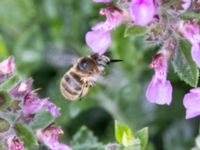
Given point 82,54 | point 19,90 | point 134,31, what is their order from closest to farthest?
point 134,31, point 19,90, point 82,54

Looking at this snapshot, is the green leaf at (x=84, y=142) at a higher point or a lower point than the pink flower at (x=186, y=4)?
lower

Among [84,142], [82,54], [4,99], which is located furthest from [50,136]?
[82,54]

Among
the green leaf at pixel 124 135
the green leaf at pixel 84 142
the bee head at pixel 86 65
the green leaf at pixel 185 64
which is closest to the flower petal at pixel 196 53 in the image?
the green leaf at pixel 185 64

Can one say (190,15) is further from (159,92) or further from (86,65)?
(86,65)

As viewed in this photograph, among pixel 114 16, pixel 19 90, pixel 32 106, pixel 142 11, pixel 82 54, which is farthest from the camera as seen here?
pixel 82 54

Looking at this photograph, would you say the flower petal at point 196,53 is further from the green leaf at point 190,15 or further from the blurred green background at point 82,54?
the blurred green background at point 82,54
